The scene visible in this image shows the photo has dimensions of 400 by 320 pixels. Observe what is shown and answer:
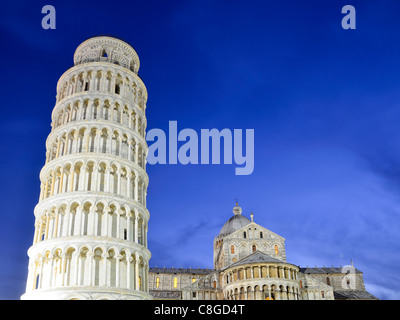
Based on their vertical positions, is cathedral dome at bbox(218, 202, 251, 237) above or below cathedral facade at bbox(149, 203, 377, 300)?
above

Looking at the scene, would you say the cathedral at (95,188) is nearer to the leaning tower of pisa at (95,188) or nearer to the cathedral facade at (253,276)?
the leaning tower of pisa at (95,188)

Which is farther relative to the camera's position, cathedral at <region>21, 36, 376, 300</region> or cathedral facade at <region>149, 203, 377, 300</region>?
cathedral facade at <region>149, 203, 377, 300</region>

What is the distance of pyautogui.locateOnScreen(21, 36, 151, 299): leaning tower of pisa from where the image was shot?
29.0 metres

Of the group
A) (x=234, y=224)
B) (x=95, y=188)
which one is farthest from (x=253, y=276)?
(x=95, y=188)

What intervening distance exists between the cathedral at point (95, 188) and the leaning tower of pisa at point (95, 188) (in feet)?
0.23

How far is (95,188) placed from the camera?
31.8 metres

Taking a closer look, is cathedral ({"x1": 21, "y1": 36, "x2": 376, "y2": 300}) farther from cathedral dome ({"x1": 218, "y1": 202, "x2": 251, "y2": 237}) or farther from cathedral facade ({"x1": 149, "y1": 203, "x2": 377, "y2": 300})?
cathedral dome ({"x1": 218, "y1": 202, "x2": 251, "y2": 237})

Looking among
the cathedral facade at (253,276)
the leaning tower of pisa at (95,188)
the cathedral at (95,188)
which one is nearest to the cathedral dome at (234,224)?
the cathedral facade at (253,276)

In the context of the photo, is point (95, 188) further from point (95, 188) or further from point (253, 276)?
point (253, 276)

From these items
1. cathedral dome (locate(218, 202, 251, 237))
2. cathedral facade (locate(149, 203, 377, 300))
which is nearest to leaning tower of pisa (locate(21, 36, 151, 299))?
cathedral facade (locate(149, 203, 377, 300))

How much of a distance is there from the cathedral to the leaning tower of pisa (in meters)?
0.07

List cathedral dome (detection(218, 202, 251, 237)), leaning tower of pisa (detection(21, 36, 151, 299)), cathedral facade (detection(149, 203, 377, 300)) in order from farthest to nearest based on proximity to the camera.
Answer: cathedral dome (detection(218, 202, 251, 237)) < cathedral facade (detection(149, 203, 377, 300)) < leaning tower of pisa (detection(21, 36, 151, 299))
